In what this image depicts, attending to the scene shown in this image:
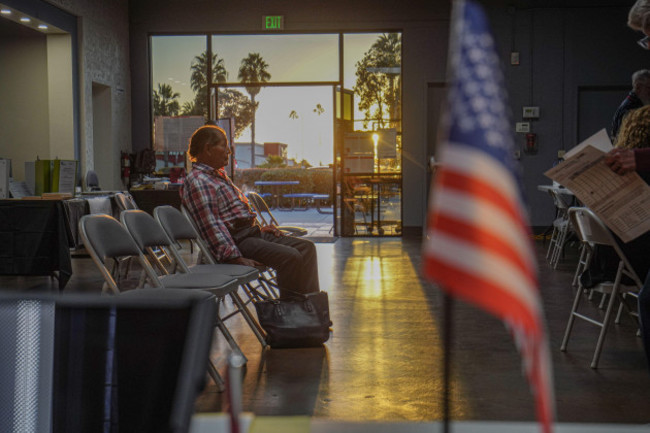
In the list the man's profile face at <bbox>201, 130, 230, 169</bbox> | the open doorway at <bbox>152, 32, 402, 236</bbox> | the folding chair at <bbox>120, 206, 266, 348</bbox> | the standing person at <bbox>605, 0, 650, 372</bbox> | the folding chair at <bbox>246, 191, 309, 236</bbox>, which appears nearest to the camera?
the standing person at <bbox>605, 0, 650, 372</bbox>

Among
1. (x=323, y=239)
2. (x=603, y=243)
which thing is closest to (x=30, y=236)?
(x=603, y=243)

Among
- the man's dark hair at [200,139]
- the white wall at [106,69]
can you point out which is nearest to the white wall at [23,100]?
the white wall at [106,69]

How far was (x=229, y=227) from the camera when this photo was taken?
171 inches

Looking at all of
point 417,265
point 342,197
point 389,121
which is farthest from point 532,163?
point 417,265

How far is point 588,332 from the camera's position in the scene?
437 cm

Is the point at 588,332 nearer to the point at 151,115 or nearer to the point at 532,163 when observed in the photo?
the point at 532,163

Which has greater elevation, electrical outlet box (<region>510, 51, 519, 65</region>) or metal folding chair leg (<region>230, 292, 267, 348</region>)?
electrical outlet box (<region>510, 51, 519, 65</region>)

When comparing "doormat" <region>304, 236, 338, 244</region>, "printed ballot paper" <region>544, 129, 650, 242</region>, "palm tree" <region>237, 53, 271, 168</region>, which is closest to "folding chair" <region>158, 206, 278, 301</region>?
"printed ballot paper" <region>544, 129, 650, 242</region>

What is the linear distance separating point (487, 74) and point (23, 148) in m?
9.56

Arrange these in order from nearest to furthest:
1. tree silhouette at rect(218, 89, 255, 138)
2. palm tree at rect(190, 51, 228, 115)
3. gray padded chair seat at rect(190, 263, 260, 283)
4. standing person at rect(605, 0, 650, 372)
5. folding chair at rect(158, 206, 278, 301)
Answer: standing person at rect(605, 0, 650, 372), gray padded chair seat at rect(190, 263, 260, 283), folding chair at rect(158, 206, 278, 301), palm tree at rect(190, 51, 228, 115), tree silhouette at rect(218, 89, 255, 138)

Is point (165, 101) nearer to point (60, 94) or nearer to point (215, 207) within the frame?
point (60, 94)

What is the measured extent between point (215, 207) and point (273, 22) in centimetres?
747

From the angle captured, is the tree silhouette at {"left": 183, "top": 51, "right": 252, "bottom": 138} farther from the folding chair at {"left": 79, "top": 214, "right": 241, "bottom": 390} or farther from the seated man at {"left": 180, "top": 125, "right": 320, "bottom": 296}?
the folding chair at {"left": 79, "top": 214, "right": 241, "bottom": 390}

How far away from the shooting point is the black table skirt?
5.47 meters
